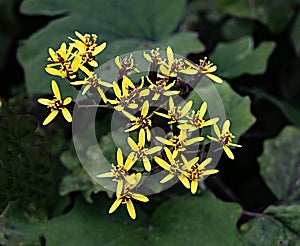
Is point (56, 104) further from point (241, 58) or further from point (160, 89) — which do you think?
point (241, 58)

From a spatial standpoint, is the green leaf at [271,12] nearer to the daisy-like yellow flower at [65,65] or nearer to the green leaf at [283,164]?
the green leaf at [283,164]

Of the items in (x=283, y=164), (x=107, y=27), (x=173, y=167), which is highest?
(x=173, y=167)

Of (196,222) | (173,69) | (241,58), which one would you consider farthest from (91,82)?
(241,58)

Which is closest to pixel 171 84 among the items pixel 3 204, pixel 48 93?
pixel 3 204

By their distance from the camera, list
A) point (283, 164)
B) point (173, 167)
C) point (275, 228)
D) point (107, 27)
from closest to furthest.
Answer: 1. point (173, 167)
2. point (275, 228)
3. point (283, 164)
4. point (107, 27)

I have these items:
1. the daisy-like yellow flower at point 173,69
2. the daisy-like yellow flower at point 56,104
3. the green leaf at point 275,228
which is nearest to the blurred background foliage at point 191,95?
the green leaf at point 275,228

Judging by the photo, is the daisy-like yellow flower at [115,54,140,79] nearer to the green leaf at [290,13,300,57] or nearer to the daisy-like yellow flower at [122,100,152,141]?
the daisy-like yellow flower at [122,100,152,141]

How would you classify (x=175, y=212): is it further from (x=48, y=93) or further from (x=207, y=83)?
(x=48, y=93)
